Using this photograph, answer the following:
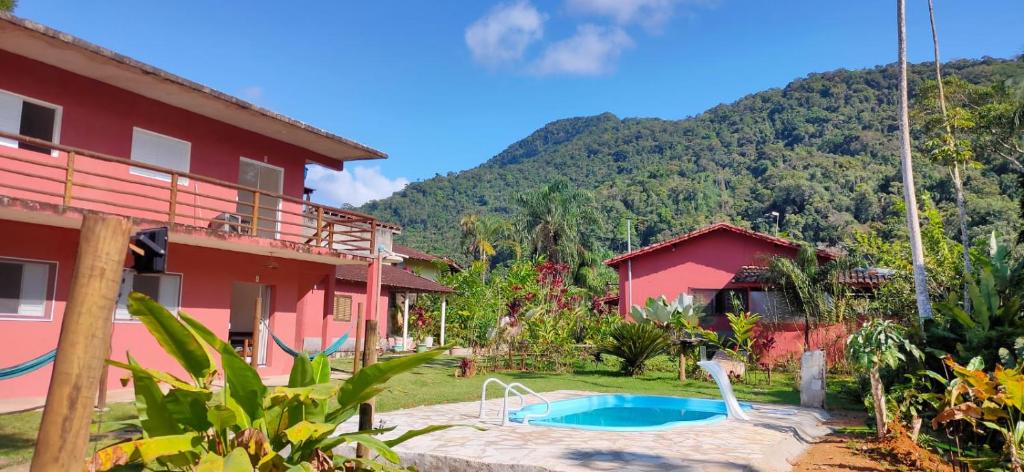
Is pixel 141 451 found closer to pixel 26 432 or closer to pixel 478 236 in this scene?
pixel 26 432

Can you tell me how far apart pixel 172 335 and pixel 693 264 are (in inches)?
912

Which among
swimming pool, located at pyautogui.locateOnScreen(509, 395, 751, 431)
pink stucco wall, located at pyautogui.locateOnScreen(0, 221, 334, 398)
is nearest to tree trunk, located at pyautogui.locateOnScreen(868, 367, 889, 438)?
swimming pool, located at pyautogui.locateOnScreen(509, 395, 751, 431)

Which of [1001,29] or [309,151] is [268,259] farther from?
[1001,29]

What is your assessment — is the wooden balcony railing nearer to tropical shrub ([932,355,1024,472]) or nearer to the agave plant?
the agave plant

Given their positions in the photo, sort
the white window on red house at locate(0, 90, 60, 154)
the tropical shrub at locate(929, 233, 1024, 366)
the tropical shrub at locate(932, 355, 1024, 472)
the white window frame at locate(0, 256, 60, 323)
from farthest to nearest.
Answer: the white window frame at locate(0, 256, 60, 323)
the white window on red house at locate(0, 90, 60, 154)
the tropical shrub at locate(929, 233, 1024, 366)
the tropical shrub at locate(932, 355, 1024, 472)

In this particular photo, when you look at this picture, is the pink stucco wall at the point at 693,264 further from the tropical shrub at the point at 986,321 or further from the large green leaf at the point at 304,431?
the large green leaf at the point at 304,431

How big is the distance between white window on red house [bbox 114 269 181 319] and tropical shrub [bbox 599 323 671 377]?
9.90 m

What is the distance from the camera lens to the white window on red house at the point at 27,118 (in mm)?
10633

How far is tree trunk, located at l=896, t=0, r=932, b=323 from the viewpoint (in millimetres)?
13023

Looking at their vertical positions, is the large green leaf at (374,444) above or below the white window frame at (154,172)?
below

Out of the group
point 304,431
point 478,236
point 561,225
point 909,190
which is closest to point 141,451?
point 304,431

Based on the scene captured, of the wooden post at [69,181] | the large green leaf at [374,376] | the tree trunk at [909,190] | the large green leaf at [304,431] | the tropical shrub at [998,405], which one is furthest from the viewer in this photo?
the tree trunk at [909,190]

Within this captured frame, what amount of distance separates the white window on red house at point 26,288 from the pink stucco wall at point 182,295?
118 millimetres

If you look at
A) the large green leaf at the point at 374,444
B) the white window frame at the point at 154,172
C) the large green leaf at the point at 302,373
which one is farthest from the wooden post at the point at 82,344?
the white window frame at the point at 154,172
